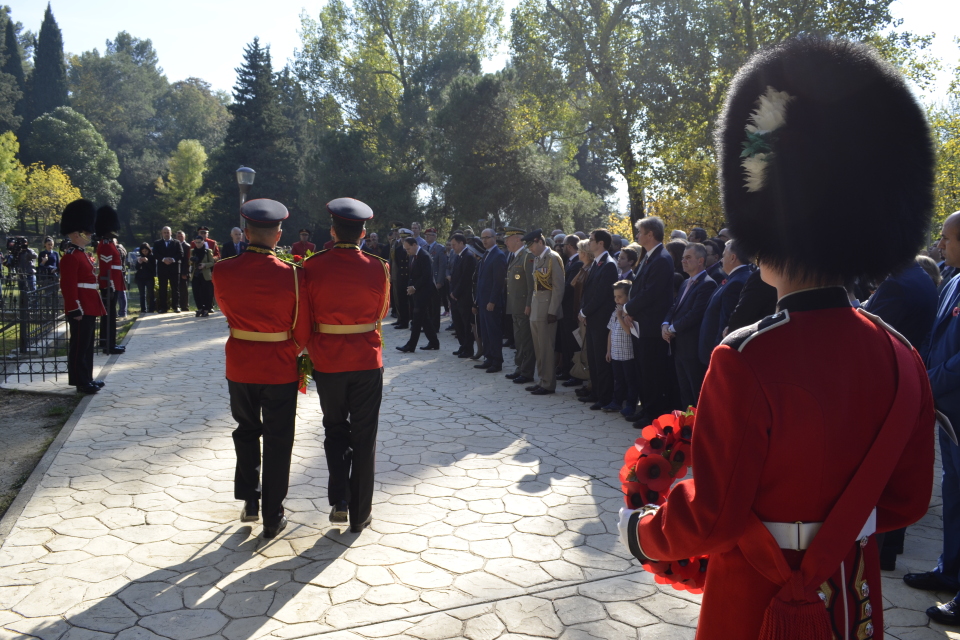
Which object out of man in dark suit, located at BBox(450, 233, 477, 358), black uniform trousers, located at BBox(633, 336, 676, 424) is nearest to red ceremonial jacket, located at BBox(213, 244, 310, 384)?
black uniform trousers, located at BBox(633, 336, 676, 424)

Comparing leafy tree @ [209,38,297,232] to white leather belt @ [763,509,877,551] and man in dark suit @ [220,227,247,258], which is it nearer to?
man in dark suit @ [220,227,247,258]

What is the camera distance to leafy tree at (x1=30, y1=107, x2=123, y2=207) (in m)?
57.7

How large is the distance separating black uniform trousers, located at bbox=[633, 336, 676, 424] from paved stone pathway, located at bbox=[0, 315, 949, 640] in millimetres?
428

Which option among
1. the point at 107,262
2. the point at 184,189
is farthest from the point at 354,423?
the point at 184,189

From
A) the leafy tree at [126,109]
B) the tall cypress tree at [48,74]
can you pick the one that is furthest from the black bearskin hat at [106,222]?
the tall cypress tree at [48,74]

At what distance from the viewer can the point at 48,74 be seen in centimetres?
6556

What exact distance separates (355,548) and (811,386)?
3497 mm

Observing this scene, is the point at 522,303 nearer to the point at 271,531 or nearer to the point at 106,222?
the point at 271,531

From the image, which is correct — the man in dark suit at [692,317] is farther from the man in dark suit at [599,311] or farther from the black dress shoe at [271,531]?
the black dress shoe at [271,531]

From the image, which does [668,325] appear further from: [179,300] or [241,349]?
[179,300]

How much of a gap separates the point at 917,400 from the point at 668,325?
5167mm

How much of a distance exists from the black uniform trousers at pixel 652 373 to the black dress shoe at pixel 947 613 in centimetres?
385

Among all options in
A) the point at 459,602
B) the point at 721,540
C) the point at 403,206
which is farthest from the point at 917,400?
the point at 403,206

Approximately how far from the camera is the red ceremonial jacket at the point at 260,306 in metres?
4.44
